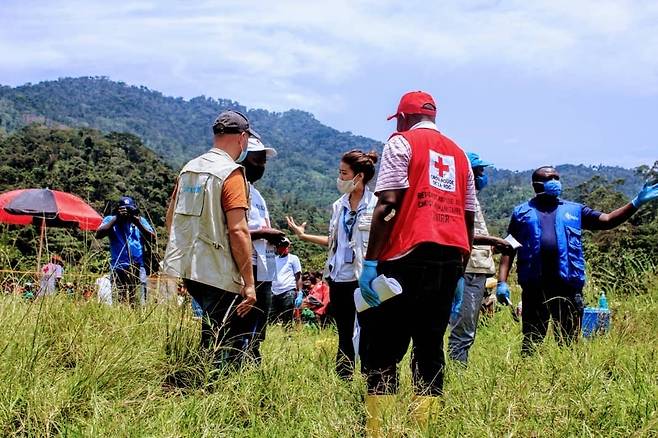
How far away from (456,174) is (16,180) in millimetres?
32282

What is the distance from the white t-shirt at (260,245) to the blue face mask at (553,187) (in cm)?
196

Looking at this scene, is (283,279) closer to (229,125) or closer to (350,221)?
(350,221)

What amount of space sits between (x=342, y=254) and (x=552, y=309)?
154 cm

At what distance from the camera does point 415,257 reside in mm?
2865

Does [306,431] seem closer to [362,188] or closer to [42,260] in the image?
[362,188]

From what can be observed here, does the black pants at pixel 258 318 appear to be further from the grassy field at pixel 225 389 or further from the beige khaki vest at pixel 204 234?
the beige khaki vest at pixel 204 234

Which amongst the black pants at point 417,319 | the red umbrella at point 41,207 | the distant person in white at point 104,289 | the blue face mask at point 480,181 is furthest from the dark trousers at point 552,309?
the red umbrella at point 41,207

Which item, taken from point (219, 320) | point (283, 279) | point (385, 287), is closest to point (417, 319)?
point (385, 287)

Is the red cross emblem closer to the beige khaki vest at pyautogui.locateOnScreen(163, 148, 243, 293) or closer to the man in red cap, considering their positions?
the man in red cap

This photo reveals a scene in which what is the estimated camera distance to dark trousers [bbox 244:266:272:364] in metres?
3.52

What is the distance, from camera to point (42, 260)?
13.4ft

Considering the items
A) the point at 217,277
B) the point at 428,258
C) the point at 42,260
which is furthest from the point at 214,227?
the point at 42,260

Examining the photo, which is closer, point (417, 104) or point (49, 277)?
point (417, 104)

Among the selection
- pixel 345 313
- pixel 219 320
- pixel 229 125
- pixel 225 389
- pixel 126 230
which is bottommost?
pixel 225 389
